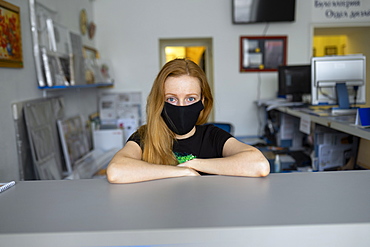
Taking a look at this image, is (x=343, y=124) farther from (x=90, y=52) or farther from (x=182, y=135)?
(x=90, y=52)

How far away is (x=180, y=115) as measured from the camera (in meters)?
1.35

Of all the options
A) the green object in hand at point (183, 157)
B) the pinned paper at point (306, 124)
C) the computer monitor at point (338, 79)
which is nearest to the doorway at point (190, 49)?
the computer monitor at point (338, 79)

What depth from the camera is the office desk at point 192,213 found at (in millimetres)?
650

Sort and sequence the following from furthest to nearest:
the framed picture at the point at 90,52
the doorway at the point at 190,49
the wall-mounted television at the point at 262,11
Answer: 1. the doorway at the point at 190,49
2. the wall-mounted television at the point at 262,11
3. the framed picture at the point at 90,52

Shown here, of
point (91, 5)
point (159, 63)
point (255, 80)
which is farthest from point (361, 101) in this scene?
point (91, 5)

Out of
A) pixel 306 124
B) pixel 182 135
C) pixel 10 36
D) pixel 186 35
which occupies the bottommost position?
pixel 306 124

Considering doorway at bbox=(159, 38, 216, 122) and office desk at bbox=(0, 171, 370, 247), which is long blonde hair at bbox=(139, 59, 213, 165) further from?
doorway at bbox=(159, 38, 216, 122)

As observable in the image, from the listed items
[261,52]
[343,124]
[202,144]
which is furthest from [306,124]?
[261,52]

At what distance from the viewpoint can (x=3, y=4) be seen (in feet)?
6.57

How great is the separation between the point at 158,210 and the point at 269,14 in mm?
3989

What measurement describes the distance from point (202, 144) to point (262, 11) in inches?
127

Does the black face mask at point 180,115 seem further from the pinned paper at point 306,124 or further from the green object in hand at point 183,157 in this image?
the pinned paper at point 306,124

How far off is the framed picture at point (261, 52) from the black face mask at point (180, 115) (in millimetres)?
3174

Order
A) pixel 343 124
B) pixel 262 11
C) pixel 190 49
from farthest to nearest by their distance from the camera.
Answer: pixel 190 49 → pixel 262 11 → pixel 343 124
